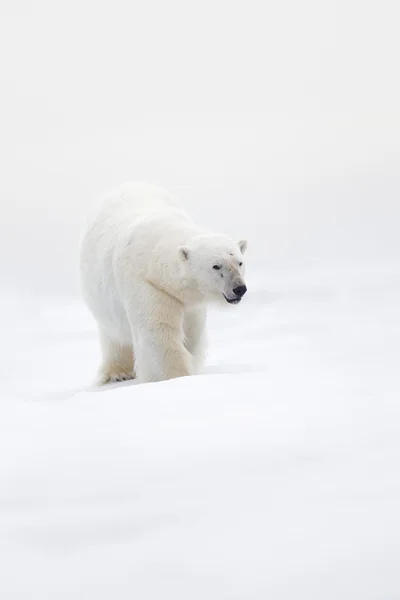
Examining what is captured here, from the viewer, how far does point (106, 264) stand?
17.0 feet

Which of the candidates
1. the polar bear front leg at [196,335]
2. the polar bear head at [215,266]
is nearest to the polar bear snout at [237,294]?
the polar bear head at [215,266]

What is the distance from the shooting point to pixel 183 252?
4.58 metres

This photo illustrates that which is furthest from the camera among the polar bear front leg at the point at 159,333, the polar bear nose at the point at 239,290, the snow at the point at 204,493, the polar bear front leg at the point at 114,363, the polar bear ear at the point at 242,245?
the polar bear front leg at the point at 114,363

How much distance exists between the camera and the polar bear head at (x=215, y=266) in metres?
4.50

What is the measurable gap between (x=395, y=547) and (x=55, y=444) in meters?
0.95

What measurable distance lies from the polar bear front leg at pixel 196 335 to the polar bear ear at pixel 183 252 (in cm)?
60

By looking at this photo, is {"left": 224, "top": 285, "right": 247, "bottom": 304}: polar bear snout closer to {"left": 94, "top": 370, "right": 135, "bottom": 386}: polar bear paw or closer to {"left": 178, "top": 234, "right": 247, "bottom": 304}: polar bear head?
{"left": 178, "top": 234, "right": 247, "bottom": 304}: polar bear head

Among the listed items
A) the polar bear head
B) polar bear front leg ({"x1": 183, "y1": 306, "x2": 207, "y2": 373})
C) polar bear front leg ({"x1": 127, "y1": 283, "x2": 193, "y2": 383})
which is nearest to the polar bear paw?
polar bear front leg ({"x1": 183, "y1": 306, "x2": 207, "y2": 373})

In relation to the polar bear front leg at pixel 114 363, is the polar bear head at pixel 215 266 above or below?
above

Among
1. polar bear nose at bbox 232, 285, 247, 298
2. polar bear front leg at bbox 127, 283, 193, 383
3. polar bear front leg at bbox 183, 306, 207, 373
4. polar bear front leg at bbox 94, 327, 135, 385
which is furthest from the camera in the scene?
polar bear front leg at bbox 94, 327, 135, 385

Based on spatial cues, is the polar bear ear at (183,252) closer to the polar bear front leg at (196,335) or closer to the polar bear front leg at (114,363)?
the polar bear front leg at (196,335)

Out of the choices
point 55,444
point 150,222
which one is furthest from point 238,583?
point 150,222

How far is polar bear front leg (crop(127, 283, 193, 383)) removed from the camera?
187 inches

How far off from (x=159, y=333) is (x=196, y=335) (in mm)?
499
